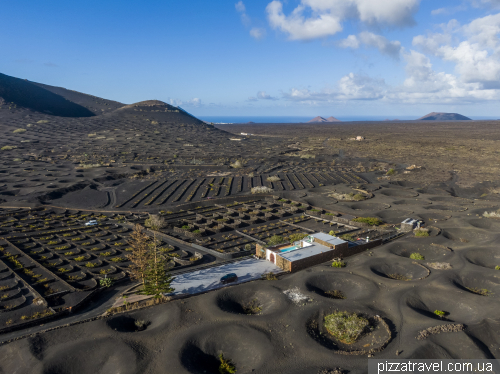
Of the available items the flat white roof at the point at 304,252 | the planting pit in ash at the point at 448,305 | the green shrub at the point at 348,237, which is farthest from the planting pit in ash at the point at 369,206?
the planting pit in ash at the point at 448,305

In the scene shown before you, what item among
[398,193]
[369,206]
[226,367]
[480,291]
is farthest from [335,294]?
[398,193]

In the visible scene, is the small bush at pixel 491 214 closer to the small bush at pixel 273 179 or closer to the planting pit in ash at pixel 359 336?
the planting pit in ash at pixel 359 336

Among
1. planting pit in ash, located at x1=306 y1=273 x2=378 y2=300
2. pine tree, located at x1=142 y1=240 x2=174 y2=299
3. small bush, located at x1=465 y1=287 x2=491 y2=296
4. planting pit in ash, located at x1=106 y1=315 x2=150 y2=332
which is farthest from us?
small bush, located at x1=465 y1=287 x2=491 y2=296

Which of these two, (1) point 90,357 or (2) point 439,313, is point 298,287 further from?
(1) point 90,357

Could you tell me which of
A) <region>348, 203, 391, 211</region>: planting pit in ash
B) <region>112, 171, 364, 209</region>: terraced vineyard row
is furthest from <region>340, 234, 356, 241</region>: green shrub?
<region>112, 171, 364, 209</region>: terraced vineyard row

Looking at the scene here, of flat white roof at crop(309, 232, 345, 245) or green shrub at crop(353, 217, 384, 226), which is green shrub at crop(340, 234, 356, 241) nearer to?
flat white roof at crop(309, 232, 345, 245)

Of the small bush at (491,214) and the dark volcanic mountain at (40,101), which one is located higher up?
the dark volcanic mountain at (40,101)

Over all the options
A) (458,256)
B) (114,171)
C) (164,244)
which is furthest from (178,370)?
(114,171)
